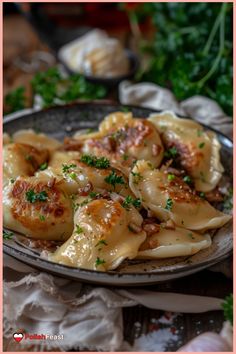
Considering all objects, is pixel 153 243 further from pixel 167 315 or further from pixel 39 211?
pixel 39 211

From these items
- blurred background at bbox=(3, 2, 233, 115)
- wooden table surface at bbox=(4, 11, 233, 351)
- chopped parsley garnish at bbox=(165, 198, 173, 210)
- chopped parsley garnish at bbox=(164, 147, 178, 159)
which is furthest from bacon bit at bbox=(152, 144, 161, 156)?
blurred background at bbox=(3, 2, 233, 115)

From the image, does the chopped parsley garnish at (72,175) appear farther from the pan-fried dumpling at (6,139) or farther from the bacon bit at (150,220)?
the pan-fried dumpling at (6,139)

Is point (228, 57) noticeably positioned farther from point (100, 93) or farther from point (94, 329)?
point (94, 329)

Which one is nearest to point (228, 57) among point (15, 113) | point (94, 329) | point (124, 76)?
point (124, 76)

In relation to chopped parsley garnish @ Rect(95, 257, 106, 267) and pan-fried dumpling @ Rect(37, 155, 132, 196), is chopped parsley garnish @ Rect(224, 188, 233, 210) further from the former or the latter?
chopped parsley garnish @ Rect(95, 257, 106, 267)

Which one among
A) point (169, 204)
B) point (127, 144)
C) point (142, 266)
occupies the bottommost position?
point (142, 266)

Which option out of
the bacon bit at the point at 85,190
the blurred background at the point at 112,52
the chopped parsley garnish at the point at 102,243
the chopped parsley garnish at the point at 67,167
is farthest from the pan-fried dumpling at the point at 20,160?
the blurred background at the point at 112,52

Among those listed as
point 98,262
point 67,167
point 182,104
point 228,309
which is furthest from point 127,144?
point 228,309
